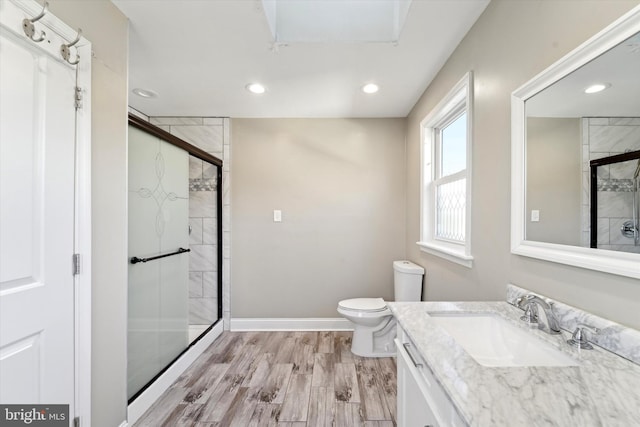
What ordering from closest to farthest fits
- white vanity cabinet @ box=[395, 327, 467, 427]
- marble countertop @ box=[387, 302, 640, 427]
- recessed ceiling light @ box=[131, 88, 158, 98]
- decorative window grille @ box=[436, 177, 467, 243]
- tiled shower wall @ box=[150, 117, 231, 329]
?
marble countertop @ box=[387, 302, 640, 427] < white vanity cabinet @ box=[395, 327, 467, 427] < decorative window grille @ box=[436, 177, 467, 243] < recessed ceiling light @ box=[131, 88, 158, 98] < tiled shower wall @ box=[150, 117, 231, 329]

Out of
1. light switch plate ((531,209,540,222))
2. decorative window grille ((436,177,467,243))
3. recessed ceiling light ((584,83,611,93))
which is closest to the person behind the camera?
recessed ceiling light ((584,83,611,93))

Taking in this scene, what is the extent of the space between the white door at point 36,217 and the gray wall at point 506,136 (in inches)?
76.2

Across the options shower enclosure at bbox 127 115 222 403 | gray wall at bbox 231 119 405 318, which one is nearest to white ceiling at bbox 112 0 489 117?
gray wall at bbox 231 119 405 318

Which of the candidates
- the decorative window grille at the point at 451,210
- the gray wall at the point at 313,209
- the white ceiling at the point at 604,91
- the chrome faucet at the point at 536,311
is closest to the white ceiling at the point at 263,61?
the gray wall at the point at 313,209

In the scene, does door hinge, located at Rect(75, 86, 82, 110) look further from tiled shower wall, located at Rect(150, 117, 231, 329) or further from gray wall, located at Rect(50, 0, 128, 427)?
tiled shower wall, located at Rect(150, 117, 231, 329)

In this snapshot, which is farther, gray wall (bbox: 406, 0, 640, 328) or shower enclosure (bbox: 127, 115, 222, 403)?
shower enclosure (bbox: 127, 115, 222, 403)

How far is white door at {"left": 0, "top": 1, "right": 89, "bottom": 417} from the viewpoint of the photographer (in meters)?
0.96

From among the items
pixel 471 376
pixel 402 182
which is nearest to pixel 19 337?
pixel 471 376

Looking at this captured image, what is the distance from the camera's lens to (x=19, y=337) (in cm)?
99

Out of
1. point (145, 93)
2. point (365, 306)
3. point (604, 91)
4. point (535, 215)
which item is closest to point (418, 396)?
point (535, 215)

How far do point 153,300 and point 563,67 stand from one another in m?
2.46

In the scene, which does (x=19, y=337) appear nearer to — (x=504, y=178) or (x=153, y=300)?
(x=153, y=300)

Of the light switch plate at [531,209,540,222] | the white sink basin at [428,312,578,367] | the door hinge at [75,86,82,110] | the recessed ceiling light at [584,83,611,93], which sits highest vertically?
the door hinge at [75,86,82,110]

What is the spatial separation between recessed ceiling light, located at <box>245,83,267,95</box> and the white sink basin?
6.92 ft
